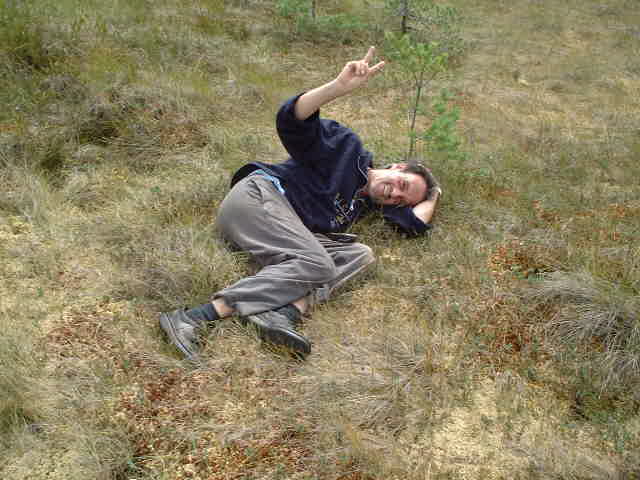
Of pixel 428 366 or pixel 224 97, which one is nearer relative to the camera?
pixel 428 366

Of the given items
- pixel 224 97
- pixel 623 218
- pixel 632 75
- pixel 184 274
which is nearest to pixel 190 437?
pixel 184 274

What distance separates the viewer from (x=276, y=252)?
2.89 metres

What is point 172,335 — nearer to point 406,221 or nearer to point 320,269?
point 320,269

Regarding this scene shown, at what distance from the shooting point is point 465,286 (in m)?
3.07

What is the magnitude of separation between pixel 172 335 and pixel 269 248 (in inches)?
29.6

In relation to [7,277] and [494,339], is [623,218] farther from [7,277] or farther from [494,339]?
[7,277]

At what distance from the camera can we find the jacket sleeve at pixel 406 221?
138 inches

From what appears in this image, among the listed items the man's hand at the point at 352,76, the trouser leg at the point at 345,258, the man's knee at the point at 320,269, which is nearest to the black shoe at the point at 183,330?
the man's knee at the point at 320,269

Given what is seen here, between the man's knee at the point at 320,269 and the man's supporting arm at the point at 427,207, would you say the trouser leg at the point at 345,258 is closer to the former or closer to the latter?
the man's knee at the point at 320,269

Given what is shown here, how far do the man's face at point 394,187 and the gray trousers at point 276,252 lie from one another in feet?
1.64

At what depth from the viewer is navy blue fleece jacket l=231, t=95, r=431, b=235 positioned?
125 inches

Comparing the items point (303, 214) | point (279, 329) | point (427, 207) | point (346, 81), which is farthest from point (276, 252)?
point (427, 207)

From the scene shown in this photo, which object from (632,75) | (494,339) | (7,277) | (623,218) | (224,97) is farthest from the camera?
(632,75)

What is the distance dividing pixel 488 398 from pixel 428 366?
0.31 metres
